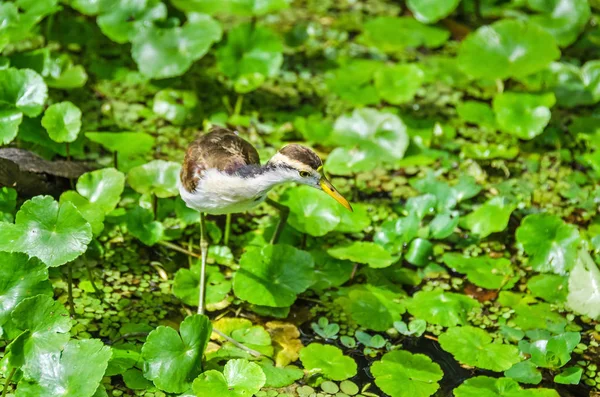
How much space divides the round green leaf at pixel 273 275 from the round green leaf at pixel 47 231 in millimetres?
766

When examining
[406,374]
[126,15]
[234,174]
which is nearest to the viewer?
[234,174]

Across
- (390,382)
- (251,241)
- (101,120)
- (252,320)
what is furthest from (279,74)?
(390,382)

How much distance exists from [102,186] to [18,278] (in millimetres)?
823

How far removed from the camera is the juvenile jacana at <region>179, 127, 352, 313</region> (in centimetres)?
347

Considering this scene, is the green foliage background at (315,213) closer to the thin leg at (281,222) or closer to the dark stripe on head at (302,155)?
the thin leg at (281,222)

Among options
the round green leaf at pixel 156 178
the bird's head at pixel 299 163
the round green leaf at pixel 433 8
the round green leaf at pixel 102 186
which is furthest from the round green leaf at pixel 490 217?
the round green leaf at pixel 102 186

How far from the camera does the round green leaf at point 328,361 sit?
3648mm

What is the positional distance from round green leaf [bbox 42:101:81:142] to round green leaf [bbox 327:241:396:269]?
138 centimetres

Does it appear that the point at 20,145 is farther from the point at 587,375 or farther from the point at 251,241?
the point at 587,375

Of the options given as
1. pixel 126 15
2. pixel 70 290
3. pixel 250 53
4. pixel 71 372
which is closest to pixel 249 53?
pixel 250 53

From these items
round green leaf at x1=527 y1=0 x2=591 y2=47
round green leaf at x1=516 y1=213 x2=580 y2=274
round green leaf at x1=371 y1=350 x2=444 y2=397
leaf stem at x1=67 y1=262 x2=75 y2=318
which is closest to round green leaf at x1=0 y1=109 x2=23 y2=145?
leaf stem at x1=67 y1=262 x2=75 y2=318

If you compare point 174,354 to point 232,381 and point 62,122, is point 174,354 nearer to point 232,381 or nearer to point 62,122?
point 232,381

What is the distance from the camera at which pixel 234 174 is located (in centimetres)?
352

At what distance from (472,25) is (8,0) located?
3.26m
